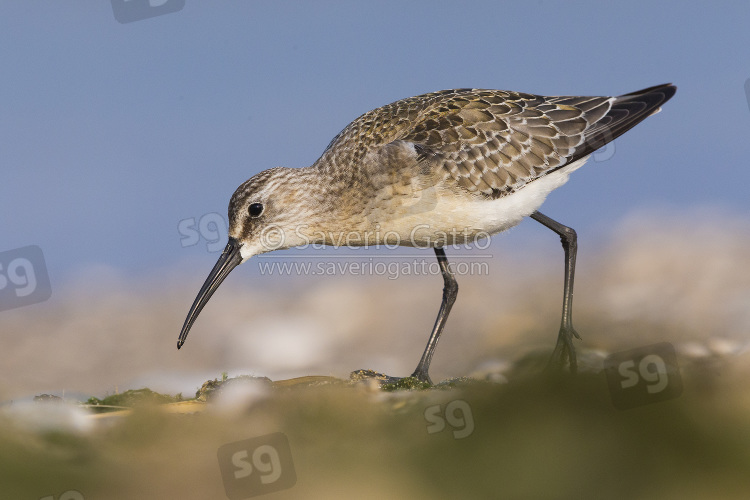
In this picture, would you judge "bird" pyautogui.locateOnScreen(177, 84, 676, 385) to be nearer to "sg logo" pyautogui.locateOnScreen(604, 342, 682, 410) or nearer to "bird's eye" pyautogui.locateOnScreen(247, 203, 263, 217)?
"bird's eye" pyautogui.locateOnScreen(247, 203, 263, 217)

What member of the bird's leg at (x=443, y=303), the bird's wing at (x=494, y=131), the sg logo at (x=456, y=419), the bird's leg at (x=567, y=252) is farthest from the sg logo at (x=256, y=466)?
the bird's leg at (x=567, y=252)

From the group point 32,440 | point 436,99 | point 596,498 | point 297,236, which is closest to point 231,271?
point 297,236

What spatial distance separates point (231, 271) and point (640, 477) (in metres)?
5.11

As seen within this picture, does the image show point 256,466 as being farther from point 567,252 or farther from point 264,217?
point 567,252

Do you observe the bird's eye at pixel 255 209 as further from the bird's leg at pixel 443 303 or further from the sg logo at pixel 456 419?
the sg logo at pixel 456 419

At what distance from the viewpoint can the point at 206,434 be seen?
4.15 m

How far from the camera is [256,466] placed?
394 centimetres

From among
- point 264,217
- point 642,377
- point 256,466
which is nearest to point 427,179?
point 264,217

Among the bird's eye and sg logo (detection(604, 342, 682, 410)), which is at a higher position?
the bird's eye

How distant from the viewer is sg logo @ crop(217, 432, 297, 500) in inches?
155

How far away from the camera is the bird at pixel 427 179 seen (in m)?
7.61

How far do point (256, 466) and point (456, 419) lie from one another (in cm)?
110

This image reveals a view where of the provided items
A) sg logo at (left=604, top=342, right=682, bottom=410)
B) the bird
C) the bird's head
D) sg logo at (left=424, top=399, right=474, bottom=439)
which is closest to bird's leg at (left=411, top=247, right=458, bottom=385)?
the bird

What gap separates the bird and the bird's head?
1 centimetres
